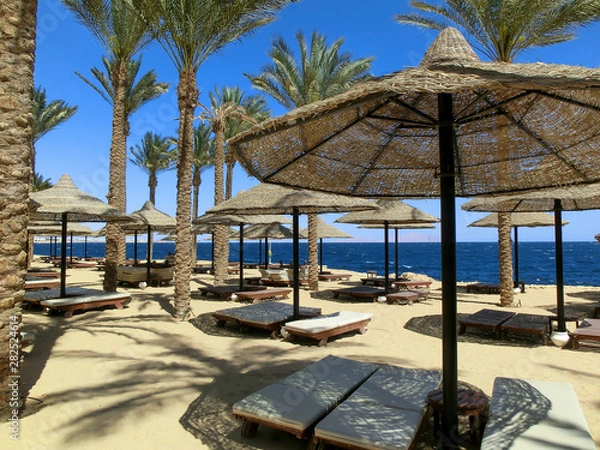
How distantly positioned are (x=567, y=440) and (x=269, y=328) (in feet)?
19.1

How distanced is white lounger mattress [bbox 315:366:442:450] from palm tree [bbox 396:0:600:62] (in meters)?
10.5

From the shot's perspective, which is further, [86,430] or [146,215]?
[146,215]

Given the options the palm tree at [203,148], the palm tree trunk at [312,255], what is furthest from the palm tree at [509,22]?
the palm tree at [203,148]

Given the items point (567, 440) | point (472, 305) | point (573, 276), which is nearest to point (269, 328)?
point (567, 440)

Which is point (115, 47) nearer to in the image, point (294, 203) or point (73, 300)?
point (73, 300)

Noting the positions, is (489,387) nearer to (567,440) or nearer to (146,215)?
(567,440)

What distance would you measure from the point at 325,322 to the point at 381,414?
4.47m

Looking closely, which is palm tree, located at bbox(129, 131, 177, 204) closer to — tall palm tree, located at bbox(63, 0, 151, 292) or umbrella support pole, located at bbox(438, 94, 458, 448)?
tall palm tree, located at bbox(63, 0, 151, 292)

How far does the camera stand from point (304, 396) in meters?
4.03

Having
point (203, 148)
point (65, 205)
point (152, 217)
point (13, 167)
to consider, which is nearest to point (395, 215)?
point (152, 217)

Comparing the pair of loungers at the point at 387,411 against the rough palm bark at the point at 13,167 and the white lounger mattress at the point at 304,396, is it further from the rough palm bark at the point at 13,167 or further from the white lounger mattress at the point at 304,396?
the rough palm bark at the point at 13,167

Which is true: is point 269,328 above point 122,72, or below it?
below

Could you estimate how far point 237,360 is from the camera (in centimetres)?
663

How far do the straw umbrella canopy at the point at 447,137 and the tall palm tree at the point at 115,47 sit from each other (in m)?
11.3
